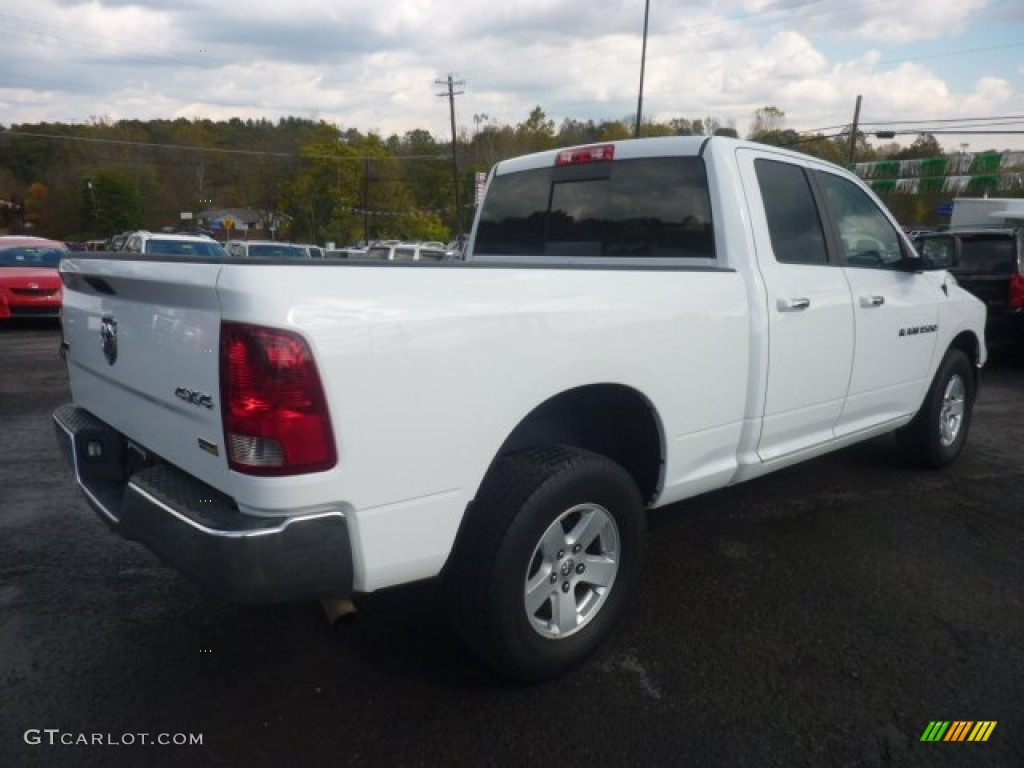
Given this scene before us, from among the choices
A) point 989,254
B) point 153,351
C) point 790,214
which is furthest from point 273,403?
point 989,254

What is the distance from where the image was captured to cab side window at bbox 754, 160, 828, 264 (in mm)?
3469

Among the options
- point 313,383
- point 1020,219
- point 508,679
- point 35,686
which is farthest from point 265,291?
point 1020,219

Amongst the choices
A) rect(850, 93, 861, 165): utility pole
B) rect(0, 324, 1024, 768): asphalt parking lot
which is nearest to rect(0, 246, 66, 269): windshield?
rect(0, 324, 1024, 768): asphalt parking lot

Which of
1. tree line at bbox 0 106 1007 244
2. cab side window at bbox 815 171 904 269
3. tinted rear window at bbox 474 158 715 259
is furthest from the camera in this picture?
tree line at bbox 0 106 1007 244

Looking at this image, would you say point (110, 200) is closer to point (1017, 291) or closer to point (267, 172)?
point (267, 172)

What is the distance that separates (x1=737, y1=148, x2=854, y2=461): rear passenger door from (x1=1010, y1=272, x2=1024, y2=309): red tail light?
743cm

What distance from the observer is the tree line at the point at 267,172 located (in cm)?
6119

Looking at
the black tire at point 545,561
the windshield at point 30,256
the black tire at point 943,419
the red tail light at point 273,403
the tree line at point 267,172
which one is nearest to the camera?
the red tail light at point 273,403

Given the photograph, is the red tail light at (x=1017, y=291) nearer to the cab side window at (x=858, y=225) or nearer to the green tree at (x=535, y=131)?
the cab side window at (x=858, y=225)

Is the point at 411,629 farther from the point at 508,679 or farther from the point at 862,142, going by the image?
the point at 862,142

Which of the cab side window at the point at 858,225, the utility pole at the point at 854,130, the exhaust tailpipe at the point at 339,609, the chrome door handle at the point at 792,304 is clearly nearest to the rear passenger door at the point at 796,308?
the chrome door handle at the point at 792,304

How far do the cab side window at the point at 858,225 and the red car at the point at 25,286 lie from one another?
40.6ft

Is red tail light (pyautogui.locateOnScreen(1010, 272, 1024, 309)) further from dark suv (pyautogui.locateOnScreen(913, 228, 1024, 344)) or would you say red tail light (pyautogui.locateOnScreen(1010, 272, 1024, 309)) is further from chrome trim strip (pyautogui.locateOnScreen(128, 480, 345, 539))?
chrome trim strip (pyautogui.locateOnScreen(128, 480, 345, 539))

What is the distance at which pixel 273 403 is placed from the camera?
6.27ft
